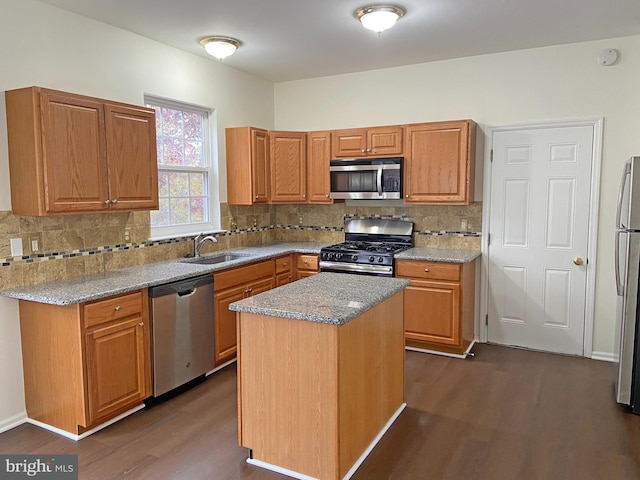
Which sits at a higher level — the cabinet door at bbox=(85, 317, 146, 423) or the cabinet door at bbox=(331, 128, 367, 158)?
the cabinet door at bbox=(331, 128, 367, 158)

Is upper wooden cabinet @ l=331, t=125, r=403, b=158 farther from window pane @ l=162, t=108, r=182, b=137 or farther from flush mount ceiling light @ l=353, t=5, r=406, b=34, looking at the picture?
window pane @ l=162, t=108, r=182, b=137

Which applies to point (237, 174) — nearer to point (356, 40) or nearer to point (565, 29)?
point (356, 40)

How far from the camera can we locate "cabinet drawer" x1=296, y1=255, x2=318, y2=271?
471cm

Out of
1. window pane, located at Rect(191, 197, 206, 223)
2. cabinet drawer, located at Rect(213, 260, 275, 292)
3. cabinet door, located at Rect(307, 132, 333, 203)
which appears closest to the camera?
cabinet drawer, located at Rect(213, 260, 275, 292)

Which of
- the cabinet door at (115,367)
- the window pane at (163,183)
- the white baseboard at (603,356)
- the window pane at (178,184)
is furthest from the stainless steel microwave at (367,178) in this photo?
the cabinet door at (115,367)

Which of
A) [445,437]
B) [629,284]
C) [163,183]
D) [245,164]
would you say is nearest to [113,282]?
[163,183]

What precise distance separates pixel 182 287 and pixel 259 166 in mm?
1806

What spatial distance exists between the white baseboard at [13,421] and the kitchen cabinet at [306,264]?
255cm

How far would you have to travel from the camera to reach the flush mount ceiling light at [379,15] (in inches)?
124

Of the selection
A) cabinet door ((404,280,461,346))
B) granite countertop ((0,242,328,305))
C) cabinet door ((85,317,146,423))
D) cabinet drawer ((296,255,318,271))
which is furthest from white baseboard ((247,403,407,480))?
cabinet drawer ((296,255,318,271))

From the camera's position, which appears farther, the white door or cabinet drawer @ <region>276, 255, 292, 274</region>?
cabinet drawer @ <region>276, 255, 292, 274</region>

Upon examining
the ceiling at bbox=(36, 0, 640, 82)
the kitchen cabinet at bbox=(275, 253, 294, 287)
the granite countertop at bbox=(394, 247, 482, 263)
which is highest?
the ceiling at bbox=(36, 0, 640, 82)

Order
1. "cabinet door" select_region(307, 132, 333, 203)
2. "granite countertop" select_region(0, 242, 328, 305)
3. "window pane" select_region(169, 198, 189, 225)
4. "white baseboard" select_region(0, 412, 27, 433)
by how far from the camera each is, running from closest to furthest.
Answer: "granite countertop" select_region(0, 242, 328, 305)
"white baseboard" select_region(0, 412, 27, 433)
"window pane" select_region(169, 198, 189, 225)
"cabinet door" select_region(307, 132, 333, 203)

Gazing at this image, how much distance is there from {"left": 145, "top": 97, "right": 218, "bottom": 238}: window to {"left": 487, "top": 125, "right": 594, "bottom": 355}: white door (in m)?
2.72
